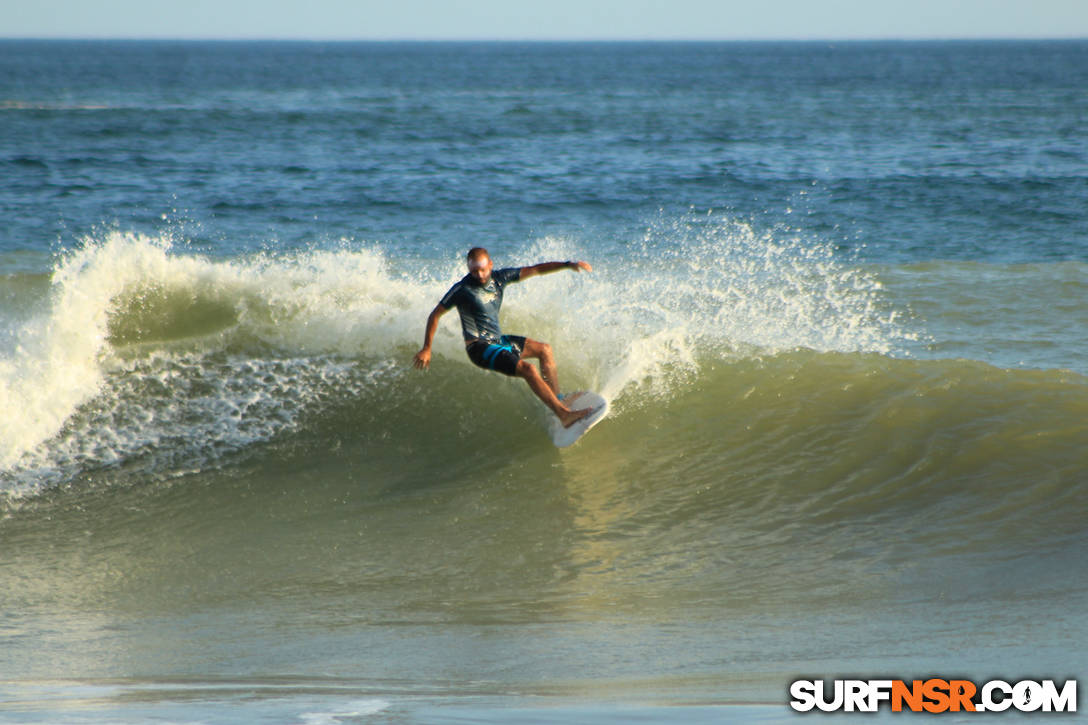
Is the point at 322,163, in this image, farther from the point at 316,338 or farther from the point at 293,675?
the point at 293,675

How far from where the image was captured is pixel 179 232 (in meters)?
20.6

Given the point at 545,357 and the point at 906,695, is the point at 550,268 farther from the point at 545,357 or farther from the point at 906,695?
the point at 906,695

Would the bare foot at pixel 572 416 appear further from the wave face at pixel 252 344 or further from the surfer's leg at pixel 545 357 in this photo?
the wave face at pixel 252 344

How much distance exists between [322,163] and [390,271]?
51.6ft

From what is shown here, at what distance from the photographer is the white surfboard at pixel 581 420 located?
26.2ft

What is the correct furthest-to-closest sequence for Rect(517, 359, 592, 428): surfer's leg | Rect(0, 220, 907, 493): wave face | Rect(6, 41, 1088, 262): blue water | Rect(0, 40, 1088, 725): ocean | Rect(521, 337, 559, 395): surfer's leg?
Rect(6, 41, 1088, 262): blue water → Rect(0, 220, 907, 493): wave face → Rect(521, 337, 559, 395): surfer's leg → Rect(517, 359, 592, 428): surfer's leg → Rect(0, 40, 1088, 725): ocean

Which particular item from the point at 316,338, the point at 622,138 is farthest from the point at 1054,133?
the point at 316,338

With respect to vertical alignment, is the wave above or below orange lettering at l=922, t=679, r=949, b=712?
above

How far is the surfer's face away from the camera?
7.96 meters

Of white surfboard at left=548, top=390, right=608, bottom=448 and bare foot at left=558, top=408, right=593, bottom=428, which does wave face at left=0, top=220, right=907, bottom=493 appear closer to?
white surfboard at left=548, top=390, right=608, bottom=448

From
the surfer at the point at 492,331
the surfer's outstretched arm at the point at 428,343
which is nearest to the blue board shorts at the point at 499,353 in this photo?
the surfer at the point at 492,331

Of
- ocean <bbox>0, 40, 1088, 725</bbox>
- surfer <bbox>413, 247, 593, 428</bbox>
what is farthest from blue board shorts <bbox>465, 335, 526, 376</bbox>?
ocean <bbox>0, 40, 1088, 725</bbox>

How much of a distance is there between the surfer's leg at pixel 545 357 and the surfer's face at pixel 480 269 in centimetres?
58

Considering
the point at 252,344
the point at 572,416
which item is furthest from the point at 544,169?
the point at 572,416
